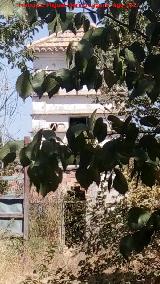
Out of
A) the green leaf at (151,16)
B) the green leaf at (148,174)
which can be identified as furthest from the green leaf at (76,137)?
the green leaf at (151,16)

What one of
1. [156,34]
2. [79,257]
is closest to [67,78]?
[156,34]

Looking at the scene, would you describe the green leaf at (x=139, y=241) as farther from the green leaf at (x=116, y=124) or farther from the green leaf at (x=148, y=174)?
the green leaf at (x=116, y=124)

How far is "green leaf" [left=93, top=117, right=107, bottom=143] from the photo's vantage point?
1.59 meters

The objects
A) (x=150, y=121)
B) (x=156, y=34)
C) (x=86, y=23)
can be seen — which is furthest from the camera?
(x=86, y=23)

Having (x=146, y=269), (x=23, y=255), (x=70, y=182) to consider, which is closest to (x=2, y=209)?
(x=23, y=255)

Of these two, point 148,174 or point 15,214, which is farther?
point 15,214

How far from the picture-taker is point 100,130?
1.61m

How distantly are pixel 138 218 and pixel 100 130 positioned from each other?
0.33m

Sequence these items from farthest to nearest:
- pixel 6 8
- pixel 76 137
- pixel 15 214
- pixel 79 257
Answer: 1. pixel 15 214
2. pixel 79 257
3. pixel 76 137
4. pixel 6 8

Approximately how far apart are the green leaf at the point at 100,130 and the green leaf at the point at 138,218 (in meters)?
0.28

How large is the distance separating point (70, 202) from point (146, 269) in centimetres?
309

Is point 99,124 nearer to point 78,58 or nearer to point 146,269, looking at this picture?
point 78,58

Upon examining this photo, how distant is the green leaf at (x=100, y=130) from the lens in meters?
1.59

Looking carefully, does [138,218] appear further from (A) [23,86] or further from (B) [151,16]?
(B) [151,16]
